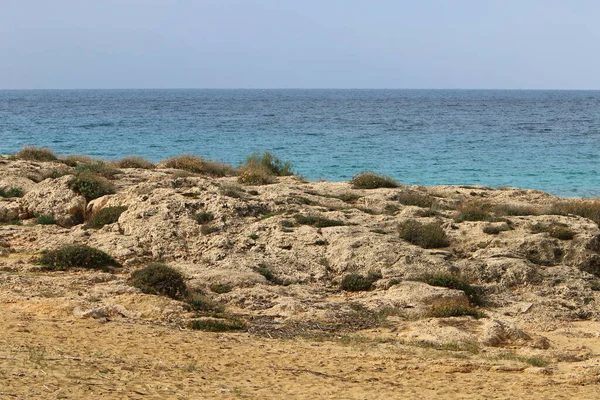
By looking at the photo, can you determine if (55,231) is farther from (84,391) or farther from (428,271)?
(84,391)

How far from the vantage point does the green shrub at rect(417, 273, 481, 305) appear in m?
15.3

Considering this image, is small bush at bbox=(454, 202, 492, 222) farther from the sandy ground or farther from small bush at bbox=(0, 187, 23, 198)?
small bush at bbox=(0, 187, 23, 198)

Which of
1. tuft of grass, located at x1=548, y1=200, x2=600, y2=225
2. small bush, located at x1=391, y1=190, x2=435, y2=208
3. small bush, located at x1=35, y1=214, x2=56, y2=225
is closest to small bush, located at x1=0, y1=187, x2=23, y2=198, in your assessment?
small bush, located at x1=35, y1=214, x2=56, y2=225

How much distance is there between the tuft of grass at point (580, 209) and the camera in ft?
66.6

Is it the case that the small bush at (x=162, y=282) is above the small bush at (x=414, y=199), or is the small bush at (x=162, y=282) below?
below

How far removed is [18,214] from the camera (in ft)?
68.1

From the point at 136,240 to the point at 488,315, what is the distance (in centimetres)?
814

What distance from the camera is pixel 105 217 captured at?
19.3 metres

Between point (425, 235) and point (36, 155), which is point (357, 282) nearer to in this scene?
point (425, 235)

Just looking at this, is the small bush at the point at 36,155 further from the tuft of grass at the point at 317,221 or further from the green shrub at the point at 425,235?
the green shrub at the point at 425,235

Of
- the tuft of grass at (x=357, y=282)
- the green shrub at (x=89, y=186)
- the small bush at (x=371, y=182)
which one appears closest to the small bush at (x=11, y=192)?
the green shrub at (x=89, y=186)

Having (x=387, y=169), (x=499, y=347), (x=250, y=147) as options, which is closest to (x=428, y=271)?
(x=499, y=347)

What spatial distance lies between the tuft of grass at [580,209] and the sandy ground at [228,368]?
954 centimetres

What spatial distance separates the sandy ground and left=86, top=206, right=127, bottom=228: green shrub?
6674mm
